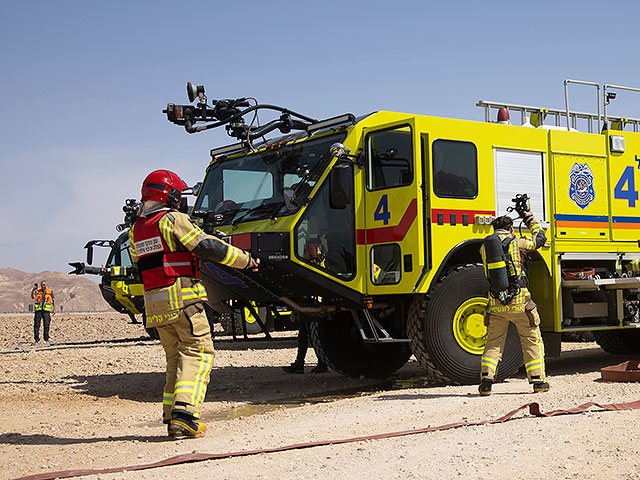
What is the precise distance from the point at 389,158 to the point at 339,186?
0.72 meters

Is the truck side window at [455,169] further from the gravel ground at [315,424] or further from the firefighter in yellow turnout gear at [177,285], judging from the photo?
the firefighter in yellow turnout gear at [177,285]

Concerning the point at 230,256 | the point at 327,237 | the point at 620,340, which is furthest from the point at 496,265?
the point at 620,340

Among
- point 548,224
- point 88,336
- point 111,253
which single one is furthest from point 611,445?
point 88,336

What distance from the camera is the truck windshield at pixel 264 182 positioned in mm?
8750

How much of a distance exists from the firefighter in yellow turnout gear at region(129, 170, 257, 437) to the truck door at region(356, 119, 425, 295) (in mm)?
2448

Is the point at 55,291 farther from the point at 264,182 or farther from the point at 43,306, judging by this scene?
the point at 264,182

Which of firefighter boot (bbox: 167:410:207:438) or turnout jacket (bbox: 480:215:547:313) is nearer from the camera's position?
firefighter boot (bbox: 167:410:207:438)

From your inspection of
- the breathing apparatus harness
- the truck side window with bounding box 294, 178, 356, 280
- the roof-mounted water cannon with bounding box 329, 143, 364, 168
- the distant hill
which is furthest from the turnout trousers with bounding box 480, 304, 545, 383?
the distant hill

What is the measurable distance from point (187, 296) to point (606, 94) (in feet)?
23.9

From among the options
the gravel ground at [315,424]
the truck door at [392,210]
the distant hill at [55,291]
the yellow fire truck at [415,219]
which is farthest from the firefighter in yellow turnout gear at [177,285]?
the distant hill at [55,291]

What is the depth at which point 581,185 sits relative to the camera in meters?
10.0

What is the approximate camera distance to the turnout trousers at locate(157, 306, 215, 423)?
630 centimetres

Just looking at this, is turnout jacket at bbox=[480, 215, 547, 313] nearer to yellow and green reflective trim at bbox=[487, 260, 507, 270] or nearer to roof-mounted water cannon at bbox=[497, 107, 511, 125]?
yellow and green reflective trim at bbox=[487, 260, 507, 270]

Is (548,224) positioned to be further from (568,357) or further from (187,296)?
(187,296)
